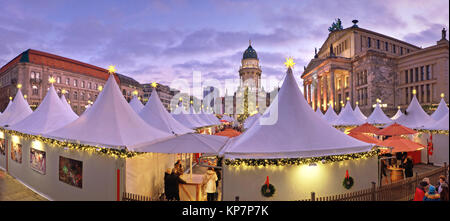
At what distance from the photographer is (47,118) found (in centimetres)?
1079

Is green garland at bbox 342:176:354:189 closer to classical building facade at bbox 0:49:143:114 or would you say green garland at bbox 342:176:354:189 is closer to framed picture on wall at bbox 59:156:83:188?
framed picture on wall at bbox 59:156:83:188

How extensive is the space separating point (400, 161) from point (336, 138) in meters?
7.65

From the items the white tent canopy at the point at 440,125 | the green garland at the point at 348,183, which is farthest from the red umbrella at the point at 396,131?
the green garland at the point at 348,183

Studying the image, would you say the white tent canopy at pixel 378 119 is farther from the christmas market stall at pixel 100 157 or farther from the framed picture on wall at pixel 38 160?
the framed picture on wall at pixel 38 160

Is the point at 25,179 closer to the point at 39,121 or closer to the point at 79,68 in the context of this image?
the point at 39,121

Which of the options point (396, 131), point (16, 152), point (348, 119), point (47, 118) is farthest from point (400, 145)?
point (16, 152)

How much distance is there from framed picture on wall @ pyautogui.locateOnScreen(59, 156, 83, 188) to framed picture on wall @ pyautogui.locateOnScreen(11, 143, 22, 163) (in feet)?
15.7

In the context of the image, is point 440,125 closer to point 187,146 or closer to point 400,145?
point 400,145

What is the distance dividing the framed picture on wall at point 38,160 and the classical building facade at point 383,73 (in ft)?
140

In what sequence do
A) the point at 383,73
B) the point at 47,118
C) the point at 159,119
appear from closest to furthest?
1. the point at 47,118
2. the point at 159,119
3. the point at 383,73

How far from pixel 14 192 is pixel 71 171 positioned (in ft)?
13.5

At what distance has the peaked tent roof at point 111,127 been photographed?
24.9 feet

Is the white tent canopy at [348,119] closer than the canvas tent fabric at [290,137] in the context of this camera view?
No

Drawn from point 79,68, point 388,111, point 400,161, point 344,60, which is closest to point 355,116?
point 400,161
